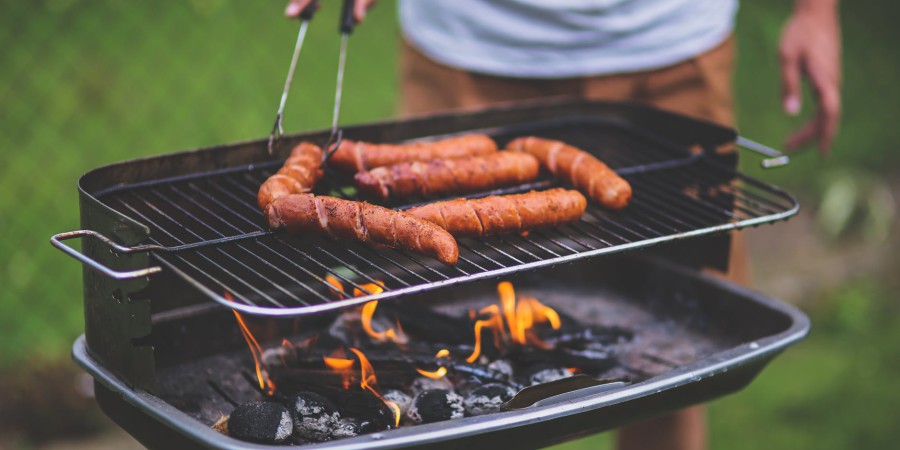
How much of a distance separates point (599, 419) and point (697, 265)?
1.07m

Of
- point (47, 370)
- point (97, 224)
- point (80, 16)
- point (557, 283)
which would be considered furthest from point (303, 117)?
point (97, 224)

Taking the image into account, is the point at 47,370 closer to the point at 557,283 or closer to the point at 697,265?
the point at 557,283

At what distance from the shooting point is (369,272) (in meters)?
3.07

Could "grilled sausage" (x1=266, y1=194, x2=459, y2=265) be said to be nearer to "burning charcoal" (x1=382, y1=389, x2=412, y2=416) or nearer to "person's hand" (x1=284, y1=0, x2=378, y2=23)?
"burning charcoal" (x1=382, y1=389, x2=412, y2=416)

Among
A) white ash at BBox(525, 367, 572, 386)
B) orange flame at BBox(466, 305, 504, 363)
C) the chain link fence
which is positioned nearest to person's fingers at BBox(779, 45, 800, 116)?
orange flame at BBox(466, 305, 504, 363)

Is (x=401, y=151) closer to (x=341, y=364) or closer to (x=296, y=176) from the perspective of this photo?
(x=296, y=176)

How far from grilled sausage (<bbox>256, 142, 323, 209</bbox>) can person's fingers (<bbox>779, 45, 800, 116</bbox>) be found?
1804mm

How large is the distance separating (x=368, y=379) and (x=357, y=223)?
1.49 feet

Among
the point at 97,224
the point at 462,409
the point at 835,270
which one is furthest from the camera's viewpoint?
the point at 835,270

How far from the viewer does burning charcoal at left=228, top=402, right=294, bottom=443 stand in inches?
85.7

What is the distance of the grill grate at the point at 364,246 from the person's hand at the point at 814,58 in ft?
2.21

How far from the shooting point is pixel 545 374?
2.63m

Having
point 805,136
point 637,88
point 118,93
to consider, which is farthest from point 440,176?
point 118,93

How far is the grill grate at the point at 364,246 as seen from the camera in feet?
7.52
